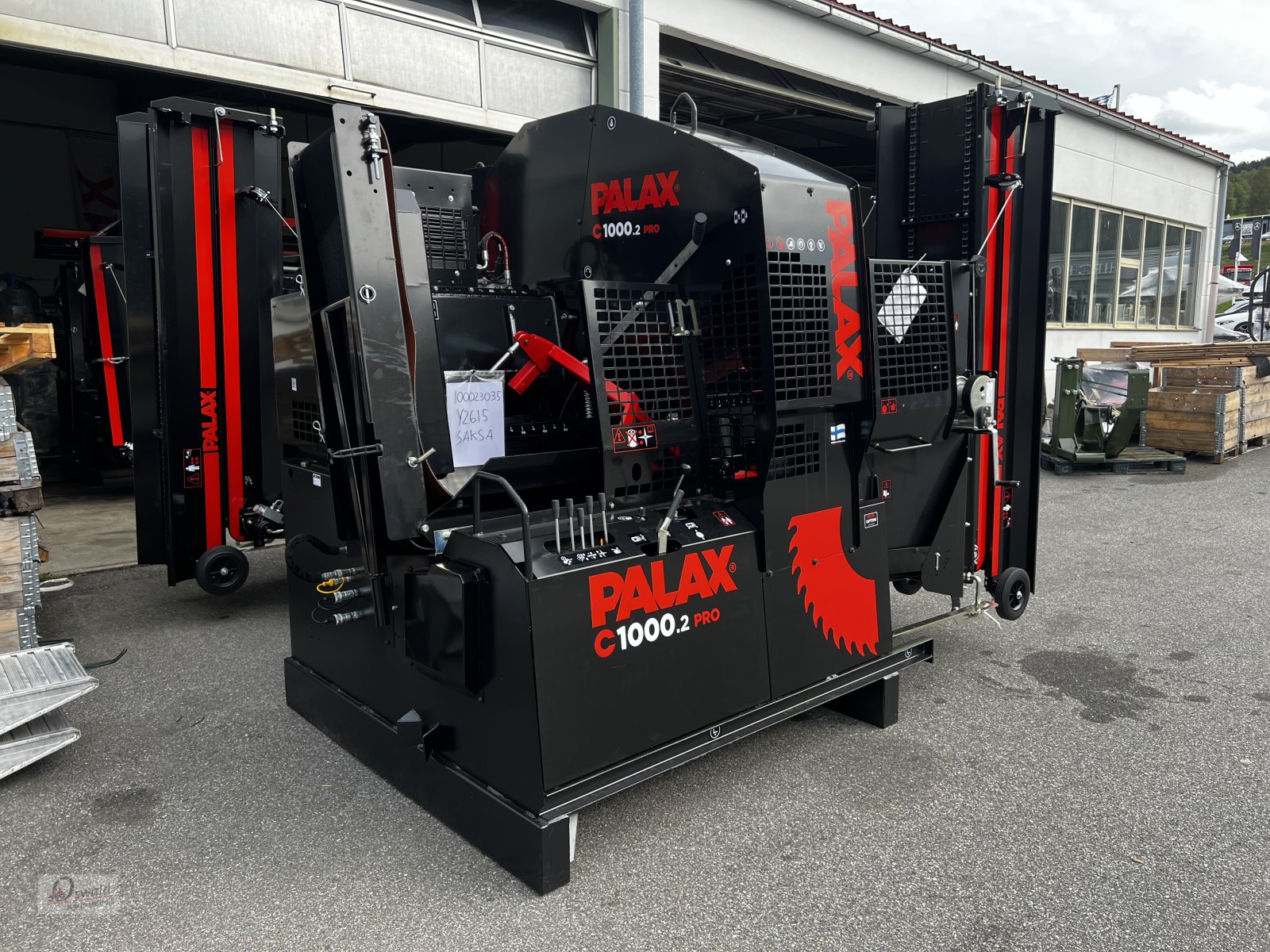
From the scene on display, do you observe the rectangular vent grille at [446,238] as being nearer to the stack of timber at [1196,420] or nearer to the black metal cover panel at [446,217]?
the black metal cover panel at [446,217]

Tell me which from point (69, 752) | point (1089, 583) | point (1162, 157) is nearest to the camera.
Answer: point (69, 752)

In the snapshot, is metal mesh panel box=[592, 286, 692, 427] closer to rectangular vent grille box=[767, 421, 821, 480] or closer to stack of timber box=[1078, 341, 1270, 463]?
rectangular vent grille box=[767, 421, 821, 480]

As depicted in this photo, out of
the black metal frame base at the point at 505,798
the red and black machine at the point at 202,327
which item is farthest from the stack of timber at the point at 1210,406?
the red and black machine at the point at 202,327

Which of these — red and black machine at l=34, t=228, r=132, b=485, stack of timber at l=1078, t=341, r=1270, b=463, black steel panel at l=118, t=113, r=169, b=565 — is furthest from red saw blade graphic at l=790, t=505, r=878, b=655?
stack of timber at l=1078, t=341, r=1270, b=463

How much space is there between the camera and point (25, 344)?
3.83 metres

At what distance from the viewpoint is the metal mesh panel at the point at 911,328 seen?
138 inches

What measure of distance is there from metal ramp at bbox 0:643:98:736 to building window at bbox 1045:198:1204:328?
1362 cm

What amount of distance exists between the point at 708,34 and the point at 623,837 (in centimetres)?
757

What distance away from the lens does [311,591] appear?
347 centimetres

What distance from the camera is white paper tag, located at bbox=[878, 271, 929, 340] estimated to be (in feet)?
11.4

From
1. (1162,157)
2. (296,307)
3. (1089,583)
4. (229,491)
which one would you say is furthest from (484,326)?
(1162,157)

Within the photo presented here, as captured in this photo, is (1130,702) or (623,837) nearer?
(623,837)

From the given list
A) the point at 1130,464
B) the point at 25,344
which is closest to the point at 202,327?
the point at 25,344

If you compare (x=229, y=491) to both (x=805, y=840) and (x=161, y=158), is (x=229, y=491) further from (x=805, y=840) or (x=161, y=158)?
(x=805, y=840)
